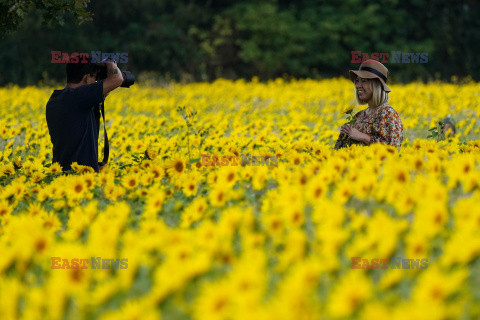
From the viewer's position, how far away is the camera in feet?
15.4

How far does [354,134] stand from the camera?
4707mm

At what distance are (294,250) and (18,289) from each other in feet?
3.19

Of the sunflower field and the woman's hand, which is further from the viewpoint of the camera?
the woman's hand

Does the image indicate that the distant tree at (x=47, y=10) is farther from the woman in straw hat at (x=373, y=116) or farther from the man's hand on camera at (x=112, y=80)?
the woman in straw hat at (x=373, y=116)

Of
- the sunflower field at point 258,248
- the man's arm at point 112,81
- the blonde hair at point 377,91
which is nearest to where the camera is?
the sunflower field at point 258,248

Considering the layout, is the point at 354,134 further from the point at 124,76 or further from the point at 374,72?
the point at 124,76

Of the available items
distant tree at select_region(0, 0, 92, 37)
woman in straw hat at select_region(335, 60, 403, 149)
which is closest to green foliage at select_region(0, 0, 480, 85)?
distant tree at select_region(0, 0, 92, 37)

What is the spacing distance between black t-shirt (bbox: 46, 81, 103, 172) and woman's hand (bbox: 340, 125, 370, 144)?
211cm

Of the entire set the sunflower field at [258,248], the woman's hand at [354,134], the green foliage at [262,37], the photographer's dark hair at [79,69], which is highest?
the green foliage at [262,37]

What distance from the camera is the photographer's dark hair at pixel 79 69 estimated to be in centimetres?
480

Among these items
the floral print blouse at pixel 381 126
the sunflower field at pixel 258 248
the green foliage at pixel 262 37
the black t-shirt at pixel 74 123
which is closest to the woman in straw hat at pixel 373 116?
the floral print blouse at pixel 381 126

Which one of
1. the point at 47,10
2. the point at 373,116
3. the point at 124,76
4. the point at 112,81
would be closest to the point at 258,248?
the point at 112,81

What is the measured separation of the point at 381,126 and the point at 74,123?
8.95ft

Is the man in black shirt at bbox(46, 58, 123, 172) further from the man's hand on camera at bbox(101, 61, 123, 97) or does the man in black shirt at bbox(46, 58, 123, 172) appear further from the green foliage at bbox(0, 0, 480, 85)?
the green foliage at bbox(0, 0, 480, 85)
